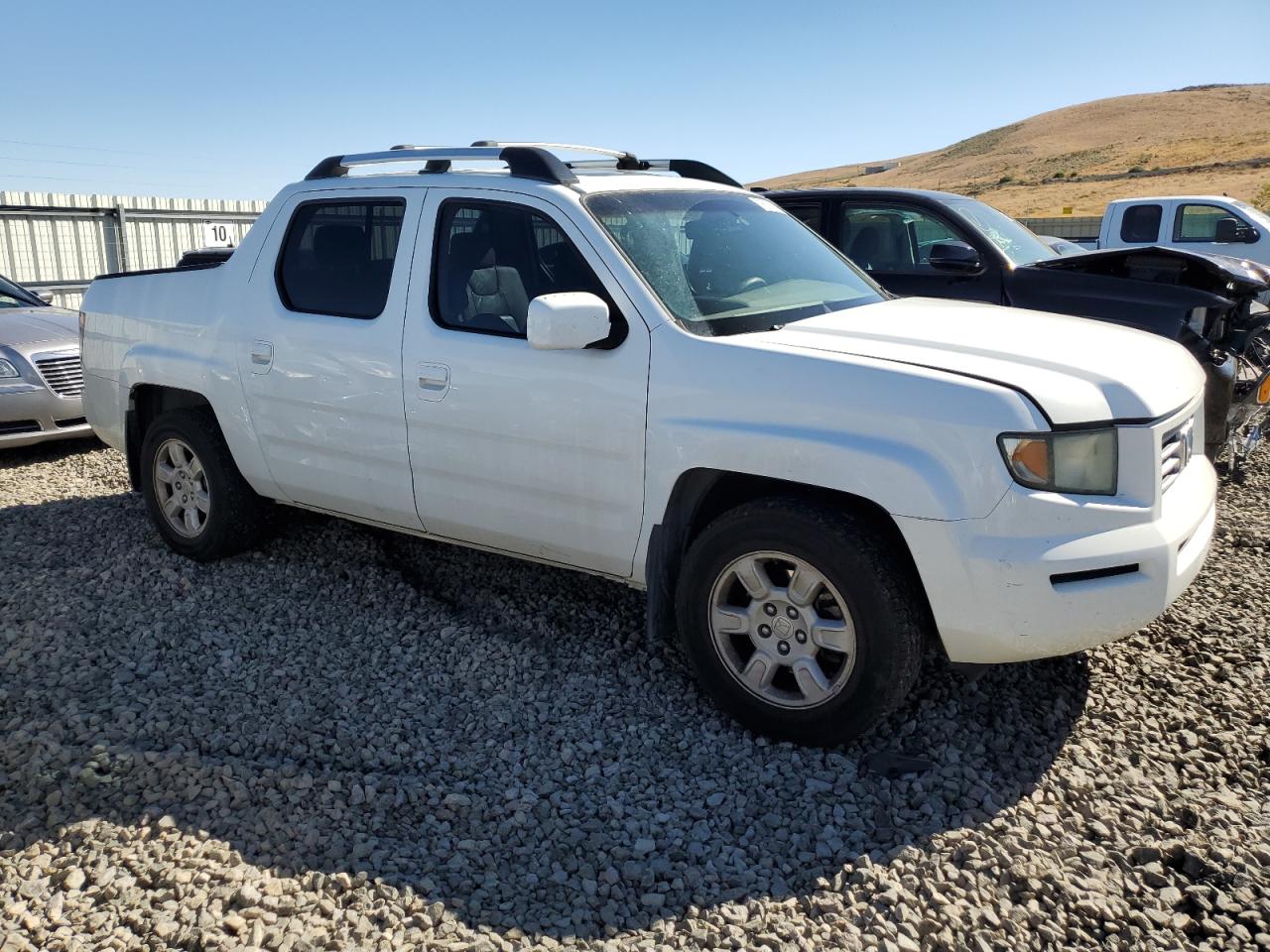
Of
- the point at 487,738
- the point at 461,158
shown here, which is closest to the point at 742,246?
the point at 461,158

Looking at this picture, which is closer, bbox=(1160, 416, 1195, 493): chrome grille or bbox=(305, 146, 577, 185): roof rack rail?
bbox=(1160, 416, 1195, 493): chrome grille

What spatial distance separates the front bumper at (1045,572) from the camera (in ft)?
10.6

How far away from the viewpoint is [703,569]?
375cm

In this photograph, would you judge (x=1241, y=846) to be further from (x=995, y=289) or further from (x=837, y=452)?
(x=995, y=289)

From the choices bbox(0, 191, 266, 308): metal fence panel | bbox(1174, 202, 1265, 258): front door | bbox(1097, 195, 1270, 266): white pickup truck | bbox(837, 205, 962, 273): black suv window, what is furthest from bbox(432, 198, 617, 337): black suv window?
bbox(1174, 202, 1265, 258): front door

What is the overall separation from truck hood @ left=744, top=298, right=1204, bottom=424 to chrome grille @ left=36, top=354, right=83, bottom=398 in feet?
20.7

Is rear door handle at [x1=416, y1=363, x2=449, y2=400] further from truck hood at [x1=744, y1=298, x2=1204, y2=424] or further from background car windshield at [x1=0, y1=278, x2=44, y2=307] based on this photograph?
background car windshield at [x1=0, y1=278, x2=44, y2=307]

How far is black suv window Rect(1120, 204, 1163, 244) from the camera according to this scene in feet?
47.0

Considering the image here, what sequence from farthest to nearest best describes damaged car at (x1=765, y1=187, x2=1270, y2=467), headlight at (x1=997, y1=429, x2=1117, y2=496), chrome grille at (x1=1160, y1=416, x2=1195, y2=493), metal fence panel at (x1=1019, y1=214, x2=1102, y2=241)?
metal fence panel at (x1=1019, y1=214, x2=1102, y2=241) → damaged car at (x1=765, y1=187, x2=1270, y2=467) → chrome grille at (x1=1160, y1=416, x2=1195, y2=493) → headlight at (x1=997, y1=429, x2=1117, y2=496)

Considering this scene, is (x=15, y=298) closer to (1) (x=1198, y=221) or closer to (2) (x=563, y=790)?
(2) (x=563, y=790)

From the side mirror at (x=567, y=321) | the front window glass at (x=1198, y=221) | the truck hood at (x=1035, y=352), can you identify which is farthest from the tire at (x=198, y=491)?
the front window glass at (x=1198, y=221)

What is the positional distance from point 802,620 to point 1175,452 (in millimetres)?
1409

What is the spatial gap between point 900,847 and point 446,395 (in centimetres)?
239

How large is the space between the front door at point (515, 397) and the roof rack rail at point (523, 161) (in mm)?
169
